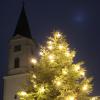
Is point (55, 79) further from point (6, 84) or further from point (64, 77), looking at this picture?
point (6, 84)

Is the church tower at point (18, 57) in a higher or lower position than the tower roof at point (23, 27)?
lower

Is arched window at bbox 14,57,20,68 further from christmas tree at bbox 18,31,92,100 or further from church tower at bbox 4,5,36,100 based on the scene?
christmas tree at bbox 18,31,92,100

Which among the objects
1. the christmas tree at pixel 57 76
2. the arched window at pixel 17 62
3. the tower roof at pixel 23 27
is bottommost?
the christmas tree at pixel 57 76

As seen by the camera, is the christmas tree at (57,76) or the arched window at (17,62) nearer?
the christmas tree at (57,76)

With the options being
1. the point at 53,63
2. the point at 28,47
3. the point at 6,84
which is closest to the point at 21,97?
the point at 53,63

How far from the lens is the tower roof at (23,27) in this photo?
4991 centimetres

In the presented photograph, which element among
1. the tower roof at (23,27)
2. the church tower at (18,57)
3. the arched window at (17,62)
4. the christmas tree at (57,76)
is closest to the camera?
the christmas tree at (57,76)

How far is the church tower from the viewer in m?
44.8

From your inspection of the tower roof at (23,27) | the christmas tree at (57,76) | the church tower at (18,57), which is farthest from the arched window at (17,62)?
the christmas tree at (57,76)

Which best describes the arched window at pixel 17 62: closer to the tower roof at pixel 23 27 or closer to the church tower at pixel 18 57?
the church tower at pixel 18 57

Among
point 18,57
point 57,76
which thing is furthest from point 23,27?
point 57,76

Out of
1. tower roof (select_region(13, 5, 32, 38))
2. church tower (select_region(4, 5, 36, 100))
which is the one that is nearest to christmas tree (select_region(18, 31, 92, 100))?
church tower (select_region(4, 5, 36, 100))

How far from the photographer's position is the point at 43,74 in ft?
64.9

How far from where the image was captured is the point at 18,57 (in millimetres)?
48031
